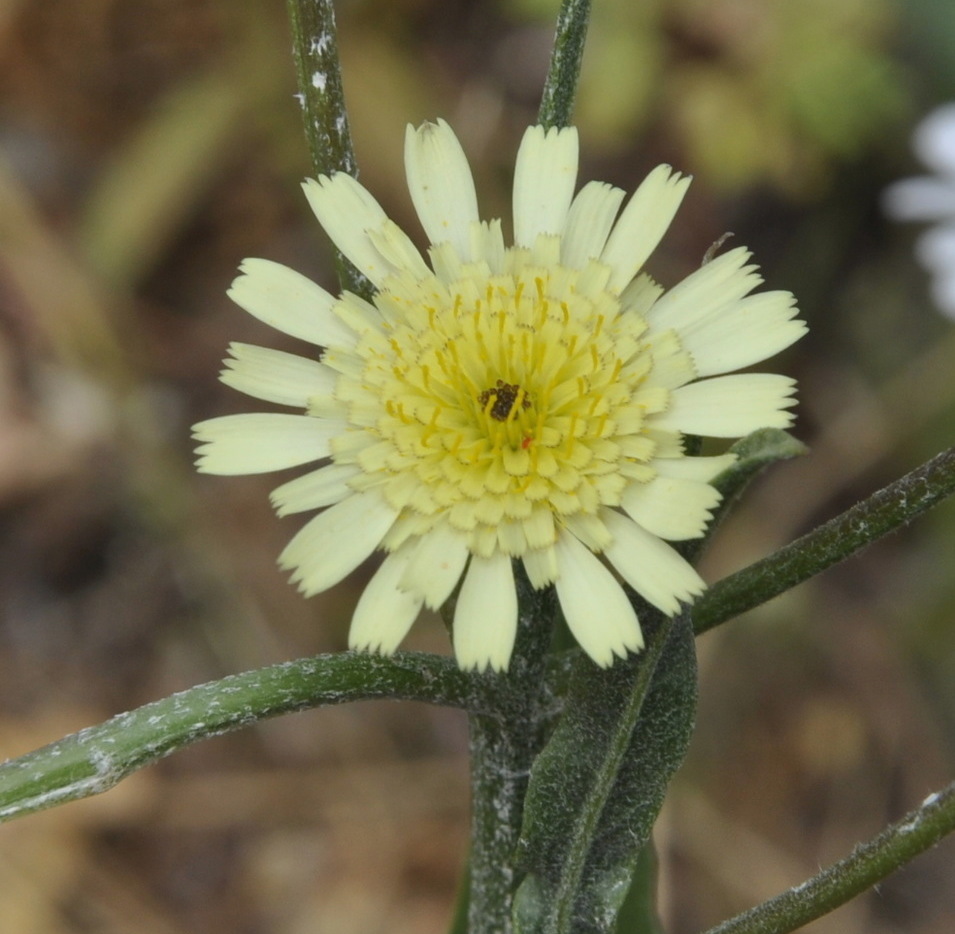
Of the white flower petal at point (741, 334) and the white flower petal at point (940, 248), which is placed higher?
the white flower petal at point (940, 248)

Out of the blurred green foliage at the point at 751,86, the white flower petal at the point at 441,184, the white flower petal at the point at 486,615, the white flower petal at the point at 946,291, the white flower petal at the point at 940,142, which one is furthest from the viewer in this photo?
the blurred green foliage at the point at 751,86

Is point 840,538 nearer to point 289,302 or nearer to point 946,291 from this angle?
point 289,302

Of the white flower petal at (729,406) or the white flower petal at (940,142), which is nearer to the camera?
the white flower petal at (729,406)

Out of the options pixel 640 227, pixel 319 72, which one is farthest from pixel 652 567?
pixel 319 72

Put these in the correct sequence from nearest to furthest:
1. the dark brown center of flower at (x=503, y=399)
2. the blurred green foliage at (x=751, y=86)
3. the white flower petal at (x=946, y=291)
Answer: the dark brown center of flower at (x=503, y=399) < the white flower petal at (x=946, y=291) < the blurred green foliage at (x=751, y=86)

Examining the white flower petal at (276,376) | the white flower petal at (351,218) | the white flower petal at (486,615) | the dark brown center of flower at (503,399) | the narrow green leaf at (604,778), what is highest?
the white flower petal at (351,218)

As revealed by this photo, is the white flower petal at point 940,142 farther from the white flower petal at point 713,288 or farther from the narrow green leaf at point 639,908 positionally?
the narrow green leaf at point 639,908

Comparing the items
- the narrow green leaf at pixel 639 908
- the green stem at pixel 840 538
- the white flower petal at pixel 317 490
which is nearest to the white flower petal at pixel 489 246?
the white flower petal at pixel 317 490
